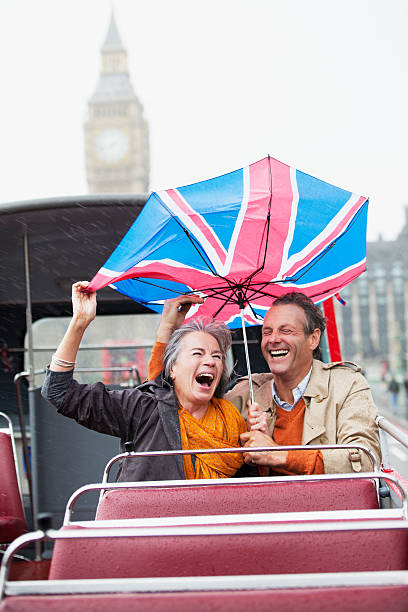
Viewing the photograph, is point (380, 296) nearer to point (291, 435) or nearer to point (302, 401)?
point (302, 401)

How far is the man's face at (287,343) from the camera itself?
3.28 metres

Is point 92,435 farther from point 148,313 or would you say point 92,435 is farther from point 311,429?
Result: point 311,429

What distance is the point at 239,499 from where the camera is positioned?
2439 mm

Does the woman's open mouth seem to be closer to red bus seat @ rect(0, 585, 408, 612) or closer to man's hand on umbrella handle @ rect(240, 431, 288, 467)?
man's hand on umbrella handle @ rect(240, 431, 288, 467)

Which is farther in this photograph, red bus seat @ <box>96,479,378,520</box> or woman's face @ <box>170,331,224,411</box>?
woman's face @ <box>170,331,224,411</box>

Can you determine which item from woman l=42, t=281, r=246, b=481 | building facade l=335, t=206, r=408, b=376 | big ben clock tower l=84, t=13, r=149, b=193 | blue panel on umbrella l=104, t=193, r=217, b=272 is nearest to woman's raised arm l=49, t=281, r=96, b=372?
woman l=42, t=281, r=246, b=481

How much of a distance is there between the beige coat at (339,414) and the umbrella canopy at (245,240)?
0.52 meters

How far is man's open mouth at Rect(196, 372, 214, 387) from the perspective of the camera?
10.0 feet

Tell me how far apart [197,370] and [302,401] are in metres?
0.62

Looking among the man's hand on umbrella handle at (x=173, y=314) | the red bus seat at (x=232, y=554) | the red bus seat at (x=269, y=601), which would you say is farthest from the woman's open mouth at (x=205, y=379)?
the red bus seat at (x=269, y=601)

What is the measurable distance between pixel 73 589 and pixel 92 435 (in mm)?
3320

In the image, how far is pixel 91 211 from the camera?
4375mm

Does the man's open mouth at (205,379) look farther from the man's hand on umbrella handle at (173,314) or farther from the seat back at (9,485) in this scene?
the seat back at (9,485)

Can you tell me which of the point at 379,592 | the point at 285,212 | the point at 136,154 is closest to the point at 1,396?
the point at 285,212
